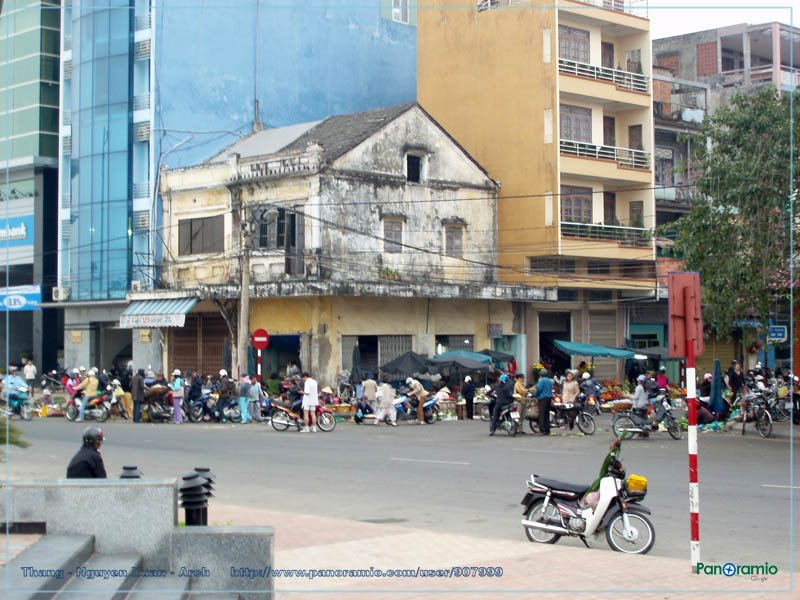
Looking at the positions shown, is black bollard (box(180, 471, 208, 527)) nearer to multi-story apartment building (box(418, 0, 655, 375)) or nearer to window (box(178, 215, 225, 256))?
window (box(178, 215, 225, 256))

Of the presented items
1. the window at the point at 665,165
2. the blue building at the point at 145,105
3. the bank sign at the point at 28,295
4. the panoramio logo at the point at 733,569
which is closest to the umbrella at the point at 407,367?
the blue building at the point at 145,105

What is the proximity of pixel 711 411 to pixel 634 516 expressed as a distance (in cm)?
1579

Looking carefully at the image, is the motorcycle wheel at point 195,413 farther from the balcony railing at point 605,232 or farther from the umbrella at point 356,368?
the balcony railing at point 605,232

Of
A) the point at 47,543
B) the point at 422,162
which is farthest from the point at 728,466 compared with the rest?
the point at 422,162

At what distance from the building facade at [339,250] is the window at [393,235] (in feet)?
0.16

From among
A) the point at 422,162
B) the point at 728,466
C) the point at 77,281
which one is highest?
the point at 422,162

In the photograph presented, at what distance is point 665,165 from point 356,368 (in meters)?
19.5

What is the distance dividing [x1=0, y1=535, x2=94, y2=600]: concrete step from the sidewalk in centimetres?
174

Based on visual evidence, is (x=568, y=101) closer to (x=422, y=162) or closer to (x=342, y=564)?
(x=422, y=162)

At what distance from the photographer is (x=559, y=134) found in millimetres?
40438

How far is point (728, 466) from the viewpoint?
59.1ft

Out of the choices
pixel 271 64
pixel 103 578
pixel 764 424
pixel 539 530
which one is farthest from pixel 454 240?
pixel 103 578

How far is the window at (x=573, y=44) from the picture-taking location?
4128 centimetres

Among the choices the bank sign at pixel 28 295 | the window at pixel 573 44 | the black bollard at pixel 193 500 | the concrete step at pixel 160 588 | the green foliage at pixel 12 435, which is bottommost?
the concrete step at pixel 160 588
